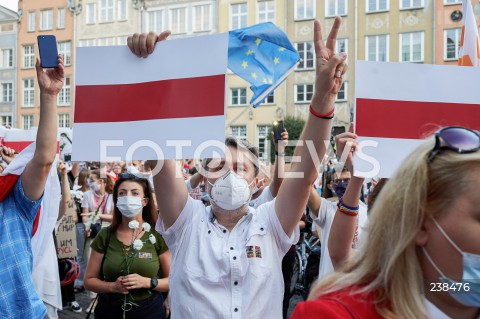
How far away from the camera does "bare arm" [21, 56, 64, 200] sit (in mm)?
2635

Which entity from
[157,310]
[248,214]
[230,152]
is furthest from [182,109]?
[157,310]

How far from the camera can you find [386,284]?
135 centimetres

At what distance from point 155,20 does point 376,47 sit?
16135 mm

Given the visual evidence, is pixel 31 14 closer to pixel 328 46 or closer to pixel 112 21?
pixel 112 21

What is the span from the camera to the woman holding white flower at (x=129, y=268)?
3.90 m

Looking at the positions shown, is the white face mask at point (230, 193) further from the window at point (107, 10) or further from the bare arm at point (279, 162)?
the window at point (107, 10)

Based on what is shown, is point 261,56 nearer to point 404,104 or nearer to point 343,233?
point 404,104

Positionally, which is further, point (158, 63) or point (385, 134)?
point (385, 134)

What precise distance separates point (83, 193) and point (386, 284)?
7.90m

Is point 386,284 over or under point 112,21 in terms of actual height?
under

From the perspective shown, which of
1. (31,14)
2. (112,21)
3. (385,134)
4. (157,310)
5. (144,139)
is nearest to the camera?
(144,139)

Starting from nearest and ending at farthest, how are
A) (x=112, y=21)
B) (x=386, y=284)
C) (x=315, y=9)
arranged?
1. (x=386, y=284)
2. (x=315, y=9)
3. (x=112, y=21)

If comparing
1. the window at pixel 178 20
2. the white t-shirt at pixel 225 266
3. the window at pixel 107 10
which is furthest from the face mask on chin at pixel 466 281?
the window at pixel 107 10

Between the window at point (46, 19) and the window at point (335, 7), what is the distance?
22.4m
